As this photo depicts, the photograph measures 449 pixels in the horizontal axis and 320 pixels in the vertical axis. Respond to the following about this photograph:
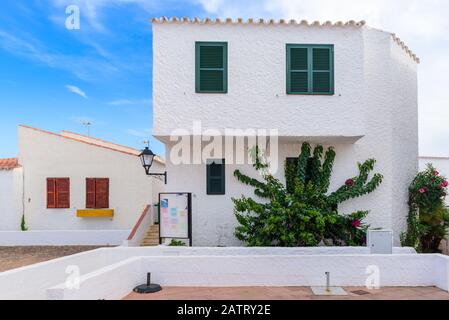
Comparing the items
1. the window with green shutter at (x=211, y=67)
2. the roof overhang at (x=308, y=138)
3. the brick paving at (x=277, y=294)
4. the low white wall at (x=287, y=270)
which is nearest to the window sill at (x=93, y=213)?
the roof overhang at (x=308, y=138)

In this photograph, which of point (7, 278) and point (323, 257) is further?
point (323, 257)

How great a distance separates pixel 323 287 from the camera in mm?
7820

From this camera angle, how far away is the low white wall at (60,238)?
14.2m

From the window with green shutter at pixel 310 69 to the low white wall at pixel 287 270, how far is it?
4.82 meters

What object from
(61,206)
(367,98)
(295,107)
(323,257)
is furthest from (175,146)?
(61,206)

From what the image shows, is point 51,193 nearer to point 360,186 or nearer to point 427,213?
point 360,186

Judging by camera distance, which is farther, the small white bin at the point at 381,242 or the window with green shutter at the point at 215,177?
the window with green shutter at the point at 215,177

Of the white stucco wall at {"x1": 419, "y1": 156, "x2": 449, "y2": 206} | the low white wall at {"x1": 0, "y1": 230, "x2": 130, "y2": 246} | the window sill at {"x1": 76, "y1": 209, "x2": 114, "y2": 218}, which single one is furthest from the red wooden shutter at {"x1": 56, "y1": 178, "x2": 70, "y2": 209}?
the white stucco wall at {"x1": 419, "y1": 156, "x2": 449, "y2": 206}

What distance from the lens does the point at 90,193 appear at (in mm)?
14812

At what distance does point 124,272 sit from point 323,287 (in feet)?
15.9

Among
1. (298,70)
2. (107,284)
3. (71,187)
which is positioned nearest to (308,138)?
(298,70)

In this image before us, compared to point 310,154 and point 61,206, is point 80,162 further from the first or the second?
point 310,154

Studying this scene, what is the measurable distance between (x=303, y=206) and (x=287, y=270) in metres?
1.81

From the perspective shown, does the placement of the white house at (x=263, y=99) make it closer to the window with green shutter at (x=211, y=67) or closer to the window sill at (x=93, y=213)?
the window with green shutter at (x=211, y=67)
